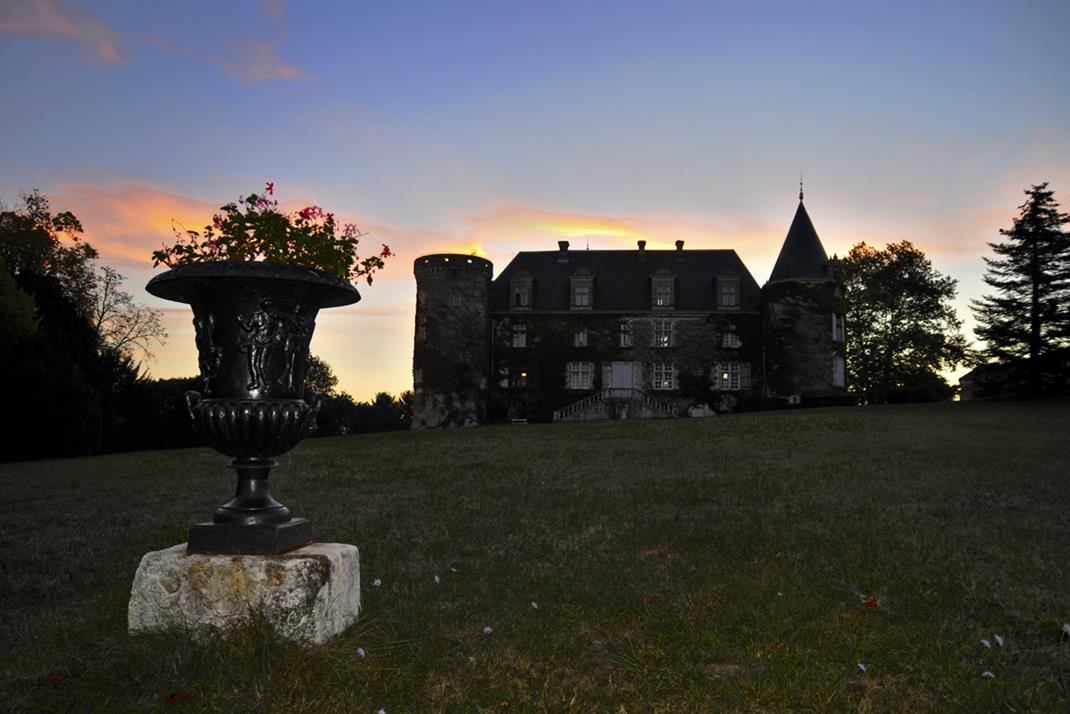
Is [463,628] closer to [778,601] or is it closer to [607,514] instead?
[778,601]

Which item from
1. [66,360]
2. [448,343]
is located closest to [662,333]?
[448,343]

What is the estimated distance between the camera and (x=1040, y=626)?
16.9 ft

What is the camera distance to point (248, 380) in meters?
5.10

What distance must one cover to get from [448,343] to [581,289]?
8273 mm

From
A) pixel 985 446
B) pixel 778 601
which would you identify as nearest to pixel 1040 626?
pixel 778 601

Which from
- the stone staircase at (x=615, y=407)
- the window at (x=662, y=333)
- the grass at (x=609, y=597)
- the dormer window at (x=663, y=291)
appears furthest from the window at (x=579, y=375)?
the grass at (x=609, y=597)

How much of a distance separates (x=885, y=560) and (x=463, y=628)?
4230mm

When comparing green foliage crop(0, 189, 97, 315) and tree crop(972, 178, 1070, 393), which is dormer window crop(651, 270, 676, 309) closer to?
tree crop(972, 178, 1070, 393)

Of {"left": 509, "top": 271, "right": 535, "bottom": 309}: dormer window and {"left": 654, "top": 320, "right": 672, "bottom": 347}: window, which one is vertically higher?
{"left": 509, "top": 271, "right": 535, "bottom": 309}: dormer window

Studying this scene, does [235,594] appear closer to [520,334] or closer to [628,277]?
[520,334]

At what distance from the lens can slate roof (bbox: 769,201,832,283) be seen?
3794cm

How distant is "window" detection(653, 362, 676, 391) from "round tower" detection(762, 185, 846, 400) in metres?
5.11

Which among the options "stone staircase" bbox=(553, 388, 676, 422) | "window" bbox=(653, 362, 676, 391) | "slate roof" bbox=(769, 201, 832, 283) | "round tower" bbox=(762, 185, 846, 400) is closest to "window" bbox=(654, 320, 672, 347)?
"window" bbox=(653, 362, 676, 391)

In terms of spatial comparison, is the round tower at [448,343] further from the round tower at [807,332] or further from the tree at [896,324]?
the tree at [896,324]
